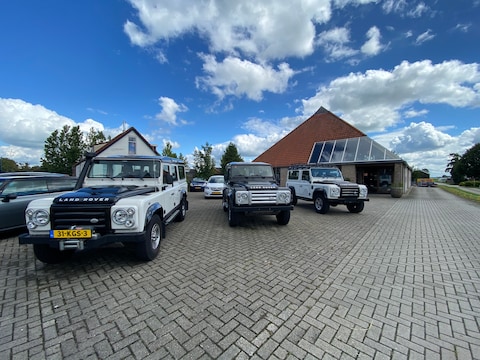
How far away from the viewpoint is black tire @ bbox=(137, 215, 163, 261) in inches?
145

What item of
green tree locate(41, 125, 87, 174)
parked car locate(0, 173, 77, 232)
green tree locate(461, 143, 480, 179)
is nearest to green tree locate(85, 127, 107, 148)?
green tree locate(41, 125, 87, 174)

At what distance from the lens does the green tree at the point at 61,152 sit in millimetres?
28359

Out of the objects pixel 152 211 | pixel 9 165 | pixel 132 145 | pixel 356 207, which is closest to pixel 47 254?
pixel 152 211

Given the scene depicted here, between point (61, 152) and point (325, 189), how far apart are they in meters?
35.0

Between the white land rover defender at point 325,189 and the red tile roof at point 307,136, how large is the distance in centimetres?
1187

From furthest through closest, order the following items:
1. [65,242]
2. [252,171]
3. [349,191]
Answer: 1. [349,191]
2. [252,171]
3. [65,242]

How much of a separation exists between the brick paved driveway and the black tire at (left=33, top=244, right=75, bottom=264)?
7.2 inches

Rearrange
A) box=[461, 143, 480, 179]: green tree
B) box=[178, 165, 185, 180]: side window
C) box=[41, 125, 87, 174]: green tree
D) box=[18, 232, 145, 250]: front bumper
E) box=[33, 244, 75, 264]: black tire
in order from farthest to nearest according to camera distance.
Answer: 1. box=[461, 143, 480, 179]: green tree
2. box=[41, 125, 87, 174]: green tree
3. box=[178, 165, 185, 180]: side window
4. box=[33, 244, 75, 264]: black tire
5. box=[18, 232, 145, 250]: front bumper

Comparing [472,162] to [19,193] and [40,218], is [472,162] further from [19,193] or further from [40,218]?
[19,193]

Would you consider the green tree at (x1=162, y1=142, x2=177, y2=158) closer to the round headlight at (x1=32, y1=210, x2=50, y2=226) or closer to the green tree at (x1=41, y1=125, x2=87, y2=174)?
the green tree at (x1=41, y1=125, x2=87, y2=174)

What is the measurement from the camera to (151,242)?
3885 millimetres

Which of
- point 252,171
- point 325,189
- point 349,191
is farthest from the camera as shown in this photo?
point 325,189

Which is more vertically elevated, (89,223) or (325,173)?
→ (325,173)

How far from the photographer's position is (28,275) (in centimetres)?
346
